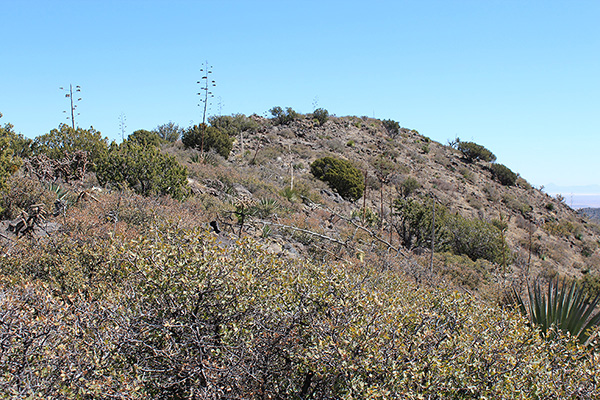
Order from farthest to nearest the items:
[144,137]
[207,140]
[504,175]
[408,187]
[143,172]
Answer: [504,175] < [408,187] < [144,137] < [207,140] < [143,172]

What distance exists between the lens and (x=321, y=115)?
41719 millimetres

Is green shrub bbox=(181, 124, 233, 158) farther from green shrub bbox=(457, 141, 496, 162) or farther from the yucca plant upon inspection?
green shrub bbox=(457, 141, 496, 162)

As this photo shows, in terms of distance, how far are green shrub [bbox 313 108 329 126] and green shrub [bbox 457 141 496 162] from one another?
1439cm

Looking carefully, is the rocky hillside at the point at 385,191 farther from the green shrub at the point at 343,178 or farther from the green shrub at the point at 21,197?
the green shrub at the point at 21,197

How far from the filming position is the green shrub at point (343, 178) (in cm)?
2377

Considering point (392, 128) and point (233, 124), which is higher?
point (392, 128)

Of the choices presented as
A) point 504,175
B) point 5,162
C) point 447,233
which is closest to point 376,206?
point 447,233

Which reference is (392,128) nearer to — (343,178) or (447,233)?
(343,178)

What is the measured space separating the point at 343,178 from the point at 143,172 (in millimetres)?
13587

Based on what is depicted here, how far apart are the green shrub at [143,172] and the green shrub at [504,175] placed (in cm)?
3425

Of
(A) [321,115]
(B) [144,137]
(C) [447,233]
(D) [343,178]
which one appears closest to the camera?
(C) [447,233]

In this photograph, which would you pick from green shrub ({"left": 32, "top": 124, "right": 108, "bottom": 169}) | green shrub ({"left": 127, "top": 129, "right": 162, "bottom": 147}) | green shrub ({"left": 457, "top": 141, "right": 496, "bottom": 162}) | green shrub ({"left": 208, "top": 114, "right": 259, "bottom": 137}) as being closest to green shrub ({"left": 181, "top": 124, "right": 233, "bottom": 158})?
green shrub ({"left": 127, "top": 129, "right": 162, "bottom": 147})

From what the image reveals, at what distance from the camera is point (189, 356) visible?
11.3ft

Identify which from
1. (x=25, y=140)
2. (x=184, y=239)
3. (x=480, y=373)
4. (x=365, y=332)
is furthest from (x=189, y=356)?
(x=25, y=140)
